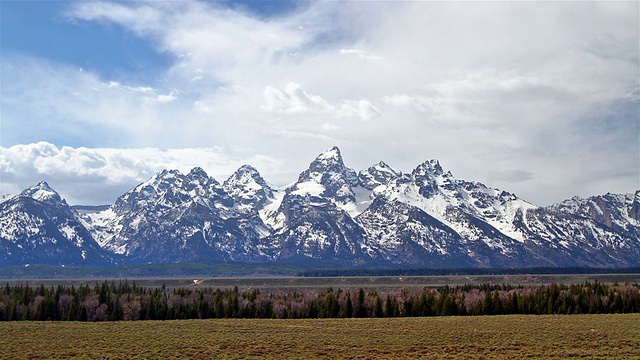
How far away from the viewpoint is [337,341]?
84.3 meters

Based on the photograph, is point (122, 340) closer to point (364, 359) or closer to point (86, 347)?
point (86, 347)

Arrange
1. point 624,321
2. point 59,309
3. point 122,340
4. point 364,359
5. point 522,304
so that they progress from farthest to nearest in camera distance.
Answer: point 59,309 < point 522,304 < point 624,321 < point 122,340 < point 364,359

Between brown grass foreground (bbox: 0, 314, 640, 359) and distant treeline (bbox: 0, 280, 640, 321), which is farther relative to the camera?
distant treeline (bbox: 0, 280, 640, 321)

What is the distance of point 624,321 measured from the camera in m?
104

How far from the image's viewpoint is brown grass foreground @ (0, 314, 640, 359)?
234 ft

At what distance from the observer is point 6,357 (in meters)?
69.6

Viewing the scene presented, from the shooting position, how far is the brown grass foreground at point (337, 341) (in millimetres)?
71375

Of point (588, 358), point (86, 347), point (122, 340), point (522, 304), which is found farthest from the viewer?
point (522, 304)

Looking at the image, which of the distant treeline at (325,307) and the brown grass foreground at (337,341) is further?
the distant treeline at (325,307)

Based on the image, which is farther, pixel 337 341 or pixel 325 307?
pixel 325 307

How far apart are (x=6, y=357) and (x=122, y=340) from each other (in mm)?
17625

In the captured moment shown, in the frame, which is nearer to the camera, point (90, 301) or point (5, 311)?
point (5, 311)

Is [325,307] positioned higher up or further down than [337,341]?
further down

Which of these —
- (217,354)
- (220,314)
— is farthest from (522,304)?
(217,354)
